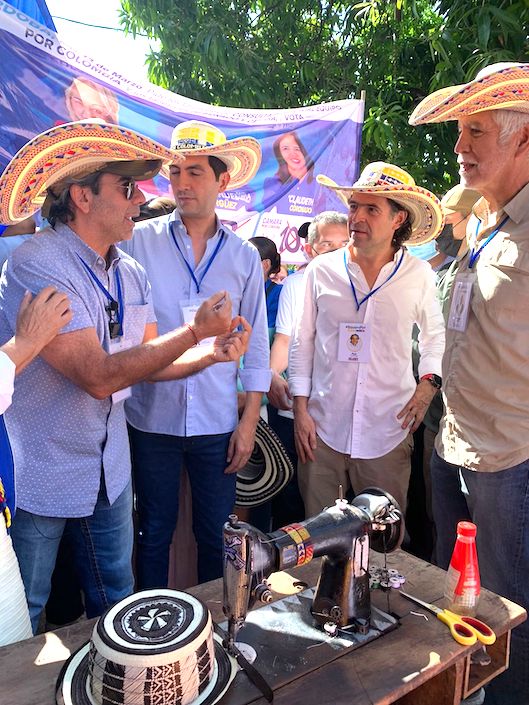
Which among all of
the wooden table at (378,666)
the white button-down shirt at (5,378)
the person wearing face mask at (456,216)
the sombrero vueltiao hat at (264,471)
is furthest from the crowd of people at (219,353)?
the person wearing face mask at (456,216)

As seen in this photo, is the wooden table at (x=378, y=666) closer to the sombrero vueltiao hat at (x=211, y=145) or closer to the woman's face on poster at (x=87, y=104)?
the sombrero vueltiao hat at (x=211, y=145)

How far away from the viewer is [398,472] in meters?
2.63

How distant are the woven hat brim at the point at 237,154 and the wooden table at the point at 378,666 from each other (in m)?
1.73

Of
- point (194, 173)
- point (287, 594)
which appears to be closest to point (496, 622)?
point (287, 594)

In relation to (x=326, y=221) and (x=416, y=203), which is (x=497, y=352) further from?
(x=326, y=221)

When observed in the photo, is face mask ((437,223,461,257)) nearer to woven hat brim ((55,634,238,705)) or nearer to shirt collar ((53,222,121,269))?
shirt collar ((53,222,121,269))

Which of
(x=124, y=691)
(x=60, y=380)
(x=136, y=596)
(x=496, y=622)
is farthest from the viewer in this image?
(x=60, y=380)

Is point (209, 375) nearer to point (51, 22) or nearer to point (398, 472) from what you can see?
point (398, 472)

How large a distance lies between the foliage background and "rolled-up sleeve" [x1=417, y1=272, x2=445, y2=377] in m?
3.64

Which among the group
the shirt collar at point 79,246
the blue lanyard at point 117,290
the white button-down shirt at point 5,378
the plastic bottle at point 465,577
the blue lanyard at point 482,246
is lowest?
the plastic bottle at point 465,577

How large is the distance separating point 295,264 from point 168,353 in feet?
9.18

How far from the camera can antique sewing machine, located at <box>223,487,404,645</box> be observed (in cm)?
119

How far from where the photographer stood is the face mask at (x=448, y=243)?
3.57 meters

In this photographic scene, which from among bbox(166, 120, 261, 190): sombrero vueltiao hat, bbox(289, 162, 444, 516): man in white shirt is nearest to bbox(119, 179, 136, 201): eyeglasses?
bbox(166, 120, 261, 190): sombrero vueltiao hat
